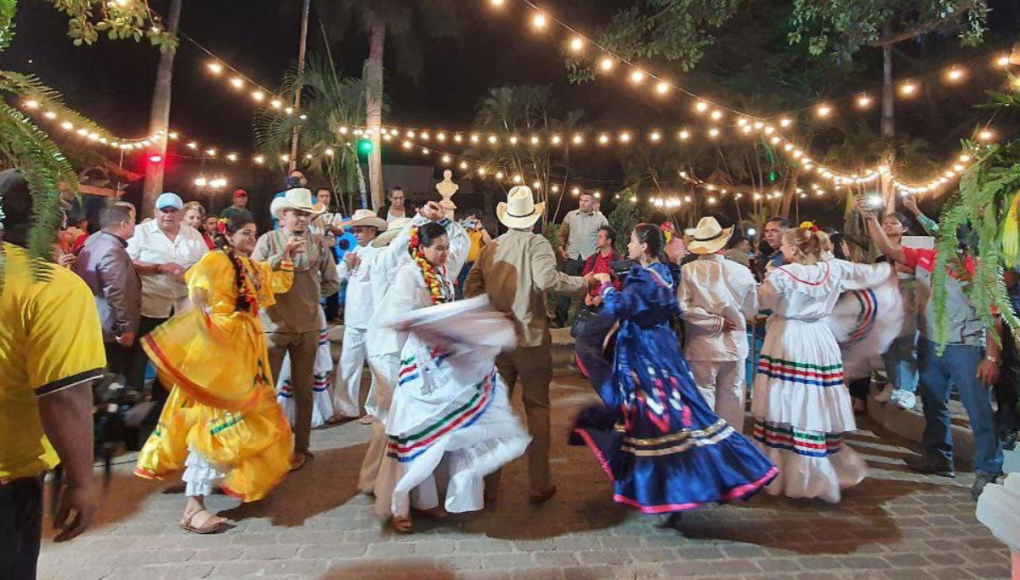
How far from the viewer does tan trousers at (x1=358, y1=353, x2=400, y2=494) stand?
13.9ft

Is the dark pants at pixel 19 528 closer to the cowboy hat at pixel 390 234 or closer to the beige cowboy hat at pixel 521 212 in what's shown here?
the beige cowboy hat at pixel 521 212

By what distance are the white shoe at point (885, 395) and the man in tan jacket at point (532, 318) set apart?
14.1ft

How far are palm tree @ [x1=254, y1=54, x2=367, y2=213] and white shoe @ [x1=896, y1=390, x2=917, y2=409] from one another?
493 inches

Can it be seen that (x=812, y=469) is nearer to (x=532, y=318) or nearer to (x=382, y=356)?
(x=532, y=318)

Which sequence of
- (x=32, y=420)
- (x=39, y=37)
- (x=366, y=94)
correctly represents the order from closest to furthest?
1. (x=32, y=420)
2. (x=39, y=37)
3. (x=366, y=94)

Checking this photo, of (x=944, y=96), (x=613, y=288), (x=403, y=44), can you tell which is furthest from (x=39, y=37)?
(x=944, y=96)

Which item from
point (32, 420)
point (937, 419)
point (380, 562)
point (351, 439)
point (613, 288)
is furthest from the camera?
point (351, 439)

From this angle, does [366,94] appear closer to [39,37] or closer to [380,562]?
[39,37]

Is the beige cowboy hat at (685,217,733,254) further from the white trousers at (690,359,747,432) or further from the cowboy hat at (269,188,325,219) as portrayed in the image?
the cowboy hat at (269,188,325,219)

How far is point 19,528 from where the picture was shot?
193 cm

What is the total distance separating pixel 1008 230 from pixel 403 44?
16431 millimetres

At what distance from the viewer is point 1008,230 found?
181cm

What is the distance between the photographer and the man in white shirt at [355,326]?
620 centimetres

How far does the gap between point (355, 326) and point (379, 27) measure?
11946 millimetres
